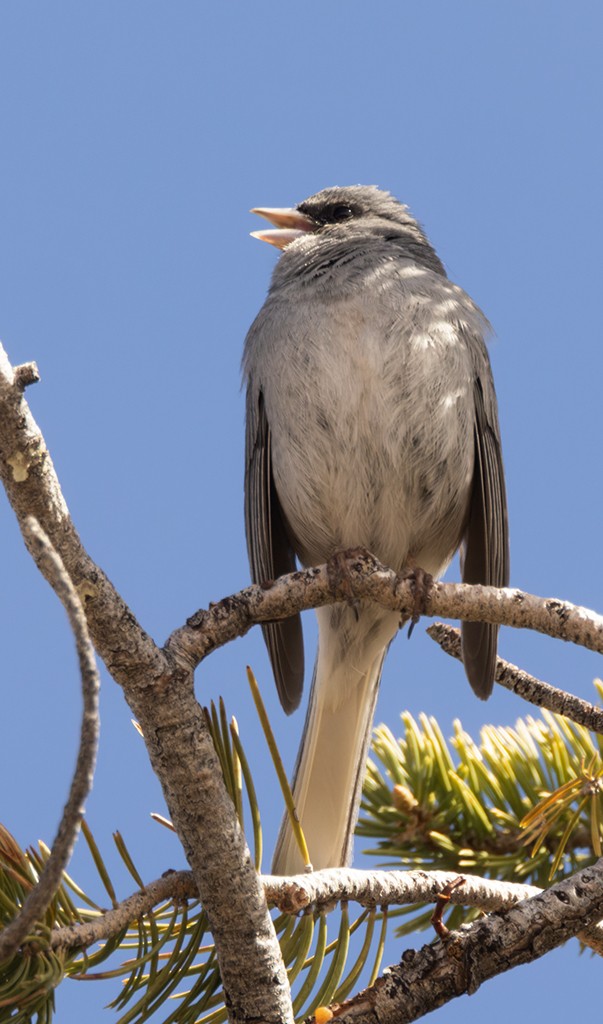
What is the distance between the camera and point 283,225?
413cm

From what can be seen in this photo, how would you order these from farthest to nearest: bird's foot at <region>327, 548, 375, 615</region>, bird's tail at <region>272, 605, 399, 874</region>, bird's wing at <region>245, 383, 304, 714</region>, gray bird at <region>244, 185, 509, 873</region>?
1. bird's wing at <region>245, 383, 304, 714</region>
2. gray bird at <region>244, 185, 509, 873</region>
3. bird's tail at <region>272, 605, 399, 874</region>
4. bird's foot at <region>327, 548, 375, 615</region>

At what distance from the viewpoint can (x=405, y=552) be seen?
3.31 m

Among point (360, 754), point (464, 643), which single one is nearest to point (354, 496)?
point (464, 643)

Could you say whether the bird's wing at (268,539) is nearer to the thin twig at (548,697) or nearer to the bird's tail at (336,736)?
the bird's tail at (336,736)

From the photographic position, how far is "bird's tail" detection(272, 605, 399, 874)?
250 centimetres

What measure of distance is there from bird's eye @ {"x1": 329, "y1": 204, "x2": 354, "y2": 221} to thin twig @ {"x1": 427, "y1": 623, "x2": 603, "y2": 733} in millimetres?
2043

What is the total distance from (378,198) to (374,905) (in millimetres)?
2928

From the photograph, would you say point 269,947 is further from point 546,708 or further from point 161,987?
point 546,708

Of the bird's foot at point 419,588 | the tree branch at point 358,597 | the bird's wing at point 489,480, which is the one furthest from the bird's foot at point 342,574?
the bird's wing at point 489,480

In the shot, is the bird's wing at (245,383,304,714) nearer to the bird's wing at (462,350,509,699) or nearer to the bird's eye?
the bird's wing at (462,350,509,699)

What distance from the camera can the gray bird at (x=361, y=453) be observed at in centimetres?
302

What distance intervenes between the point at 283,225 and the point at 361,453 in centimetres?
144

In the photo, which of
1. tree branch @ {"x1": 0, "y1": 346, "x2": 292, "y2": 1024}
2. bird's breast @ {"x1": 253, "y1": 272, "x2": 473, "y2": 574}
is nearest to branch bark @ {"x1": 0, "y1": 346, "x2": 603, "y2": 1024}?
tree branch @ {"x1": 0, "y1": 346, "x2": 292, "y2": 1024}

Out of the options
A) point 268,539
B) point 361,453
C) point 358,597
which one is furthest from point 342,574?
point 268,539
